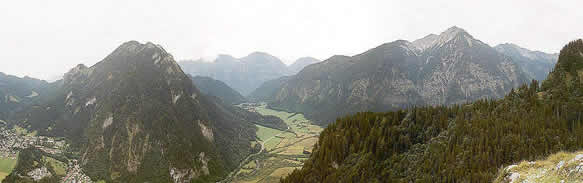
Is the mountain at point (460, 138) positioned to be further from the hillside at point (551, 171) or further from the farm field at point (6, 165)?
the farm field at point (6, 165)

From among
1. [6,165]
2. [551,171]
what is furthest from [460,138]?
[6,165]

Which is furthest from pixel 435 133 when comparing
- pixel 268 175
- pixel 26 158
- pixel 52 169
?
pixel 26 158

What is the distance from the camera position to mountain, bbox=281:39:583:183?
221ft

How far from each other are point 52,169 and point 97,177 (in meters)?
26.7

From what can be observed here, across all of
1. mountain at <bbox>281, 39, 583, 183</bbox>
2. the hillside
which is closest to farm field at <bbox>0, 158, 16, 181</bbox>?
mountain at <bbox>281, 39, 583, 183</bbox>

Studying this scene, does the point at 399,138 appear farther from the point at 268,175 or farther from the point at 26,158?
the point at 26,158

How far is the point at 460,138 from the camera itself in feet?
275

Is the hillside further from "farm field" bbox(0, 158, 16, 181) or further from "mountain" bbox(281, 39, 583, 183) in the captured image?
"farm field" bbox(0, 158, 16, 181)

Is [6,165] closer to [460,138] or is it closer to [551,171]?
[460,138]

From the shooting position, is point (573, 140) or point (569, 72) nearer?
point (573, 140)

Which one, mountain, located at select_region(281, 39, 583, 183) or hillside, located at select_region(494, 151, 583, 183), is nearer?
hillside, located at select_region(494, 151, 583, 183)

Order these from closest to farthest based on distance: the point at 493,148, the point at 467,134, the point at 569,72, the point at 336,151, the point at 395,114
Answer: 1. the point at 493,148
2. the point at 467,134
3. the point at 569,72
4. the point at 336,151
5. the point at 395,114

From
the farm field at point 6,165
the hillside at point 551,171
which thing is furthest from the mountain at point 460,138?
the farm field at point 6,165

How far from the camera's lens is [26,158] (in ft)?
591
